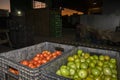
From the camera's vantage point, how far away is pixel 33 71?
1.05m

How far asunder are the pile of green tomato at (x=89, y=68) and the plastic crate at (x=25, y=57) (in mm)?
180

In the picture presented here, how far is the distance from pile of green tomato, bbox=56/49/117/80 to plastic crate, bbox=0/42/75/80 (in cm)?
18

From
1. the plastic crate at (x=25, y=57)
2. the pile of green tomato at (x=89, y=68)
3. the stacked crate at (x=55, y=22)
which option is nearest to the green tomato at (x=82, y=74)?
the pile of green tomato at (x=89, y=68)

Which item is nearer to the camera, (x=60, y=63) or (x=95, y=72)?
(x=95, y=72)

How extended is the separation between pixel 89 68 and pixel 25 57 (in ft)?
2.54

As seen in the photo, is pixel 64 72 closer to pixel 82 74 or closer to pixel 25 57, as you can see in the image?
pixel 82 74

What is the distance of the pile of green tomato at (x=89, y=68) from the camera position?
4.21 ft

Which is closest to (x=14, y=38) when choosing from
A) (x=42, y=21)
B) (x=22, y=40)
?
(x=22, y=40)

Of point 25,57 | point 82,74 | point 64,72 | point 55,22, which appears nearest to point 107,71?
point 82,74

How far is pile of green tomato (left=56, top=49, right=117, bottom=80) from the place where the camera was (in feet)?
4.21

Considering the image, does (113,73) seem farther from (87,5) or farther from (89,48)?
(87,5)

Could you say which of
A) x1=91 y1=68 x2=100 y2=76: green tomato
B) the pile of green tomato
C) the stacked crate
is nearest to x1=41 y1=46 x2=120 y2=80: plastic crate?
the pile of green tomato

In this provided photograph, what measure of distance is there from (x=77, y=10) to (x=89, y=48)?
51.0 ft

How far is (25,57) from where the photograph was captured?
181 centimetres
